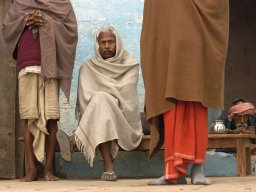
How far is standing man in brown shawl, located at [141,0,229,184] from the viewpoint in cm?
513

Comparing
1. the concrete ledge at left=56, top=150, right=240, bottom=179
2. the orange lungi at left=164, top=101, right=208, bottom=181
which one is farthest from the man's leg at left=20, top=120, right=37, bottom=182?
the orange lungi at left=164, top=101, right=208, bottom=181

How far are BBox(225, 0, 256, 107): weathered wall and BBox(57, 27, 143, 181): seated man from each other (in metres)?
4.37

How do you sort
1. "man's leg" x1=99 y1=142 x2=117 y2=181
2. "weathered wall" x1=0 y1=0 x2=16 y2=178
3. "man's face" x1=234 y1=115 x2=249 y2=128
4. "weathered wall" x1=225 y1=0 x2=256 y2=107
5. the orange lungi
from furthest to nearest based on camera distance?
1. "weathered wall" x1=225 y1=0 x2=256 y2=107
2. "man's face" x1=234 y1=115 x2=249 y2=128
3. "weathered wall" x1=0 y1=0 x2=16 y2=178
4. "man's leg" x1=99 y1=142 x2=117 y2=181
5. the orange lungi

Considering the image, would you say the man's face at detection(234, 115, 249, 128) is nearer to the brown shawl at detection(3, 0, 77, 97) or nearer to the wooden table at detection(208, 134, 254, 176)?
the wooden table at detection(208, 134, 254, 176)

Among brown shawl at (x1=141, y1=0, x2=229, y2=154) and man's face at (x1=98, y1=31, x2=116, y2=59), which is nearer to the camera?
brown shawl at (x1=141, y1=0, x2=229, y2=154)

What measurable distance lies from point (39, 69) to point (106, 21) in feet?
4.70

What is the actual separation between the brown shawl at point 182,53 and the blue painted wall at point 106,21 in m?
2.06

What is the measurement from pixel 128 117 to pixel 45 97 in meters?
0.74

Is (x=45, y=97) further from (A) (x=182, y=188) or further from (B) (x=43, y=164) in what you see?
(A) (x=182, y=188)

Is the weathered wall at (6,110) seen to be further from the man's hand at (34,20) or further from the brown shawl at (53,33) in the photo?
the man's hand at (34,20)

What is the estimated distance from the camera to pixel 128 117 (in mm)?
6504

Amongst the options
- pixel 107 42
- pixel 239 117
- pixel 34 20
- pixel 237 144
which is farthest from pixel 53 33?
→ pixel 239 117

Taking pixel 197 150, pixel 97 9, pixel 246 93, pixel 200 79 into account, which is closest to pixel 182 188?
pixel 197 150

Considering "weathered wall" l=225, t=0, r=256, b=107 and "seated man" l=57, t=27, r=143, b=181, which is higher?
"weathered wall" l=225, t=0, r=256, b=107
